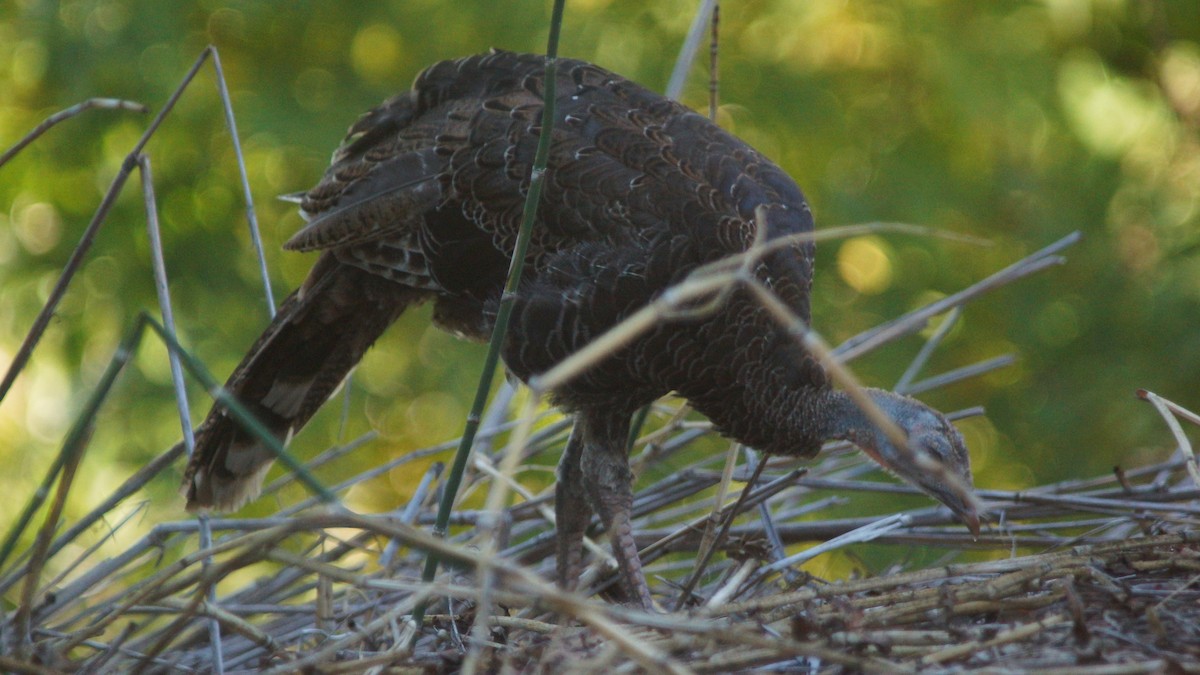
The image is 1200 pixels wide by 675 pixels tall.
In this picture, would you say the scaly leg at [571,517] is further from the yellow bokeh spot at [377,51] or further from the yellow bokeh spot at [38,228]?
the yellow bokeh spot at [38,228]

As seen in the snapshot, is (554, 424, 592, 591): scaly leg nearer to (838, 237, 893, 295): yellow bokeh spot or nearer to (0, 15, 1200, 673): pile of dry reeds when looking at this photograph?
(0, 15, 1200, 673): pile of dry reeds

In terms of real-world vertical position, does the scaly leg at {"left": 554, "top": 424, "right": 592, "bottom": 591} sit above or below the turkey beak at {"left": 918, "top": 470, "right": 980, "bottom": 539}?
above

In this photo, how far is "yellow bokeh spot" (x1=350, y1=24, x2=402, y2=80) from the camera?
212 inches

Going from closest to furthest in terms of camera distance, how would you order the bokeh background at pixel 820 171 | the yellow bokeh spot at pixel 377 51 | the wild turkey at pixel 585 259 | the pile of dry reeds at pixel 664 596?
the pile of dry reeds at pixel 664 596 → the wild turkey at pixel 585 259 → the bokeh background at pixel 820 171 → the yellow bokeh spot at pixel 377 51

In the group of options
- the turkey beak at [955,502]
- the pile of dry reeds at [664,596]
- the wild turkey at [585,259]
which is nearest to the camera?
the pile of dry reeds at [664,596]

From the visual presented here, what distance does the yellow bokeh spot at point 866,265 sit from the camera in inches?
214

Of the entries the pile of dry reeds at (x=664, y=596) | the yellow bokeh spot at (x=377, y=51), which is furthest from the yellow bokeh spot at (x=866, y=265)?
the yellow bokeh spot at (x=377, y=51)

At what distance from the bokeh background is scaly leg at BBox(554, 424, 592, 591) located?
136cm

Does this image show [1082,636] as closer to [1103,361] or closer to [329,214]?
[329,214]

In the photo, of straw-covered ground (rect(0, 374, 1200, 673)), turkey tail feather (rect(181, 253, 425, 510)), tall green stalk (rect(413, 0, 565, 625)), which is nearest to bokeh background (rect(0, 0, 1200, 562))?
turkey tail feather (rect(181, 253, 425, 510))

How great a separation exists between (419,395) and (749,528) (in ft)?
7.75

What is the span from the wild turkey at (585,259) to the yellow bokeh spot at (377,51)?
4.39 feet

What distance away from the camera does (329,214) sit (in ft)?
12.8

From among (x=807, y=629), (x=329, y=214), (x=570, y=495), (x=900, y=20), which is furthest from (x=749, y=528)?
(x=900, y=20)
